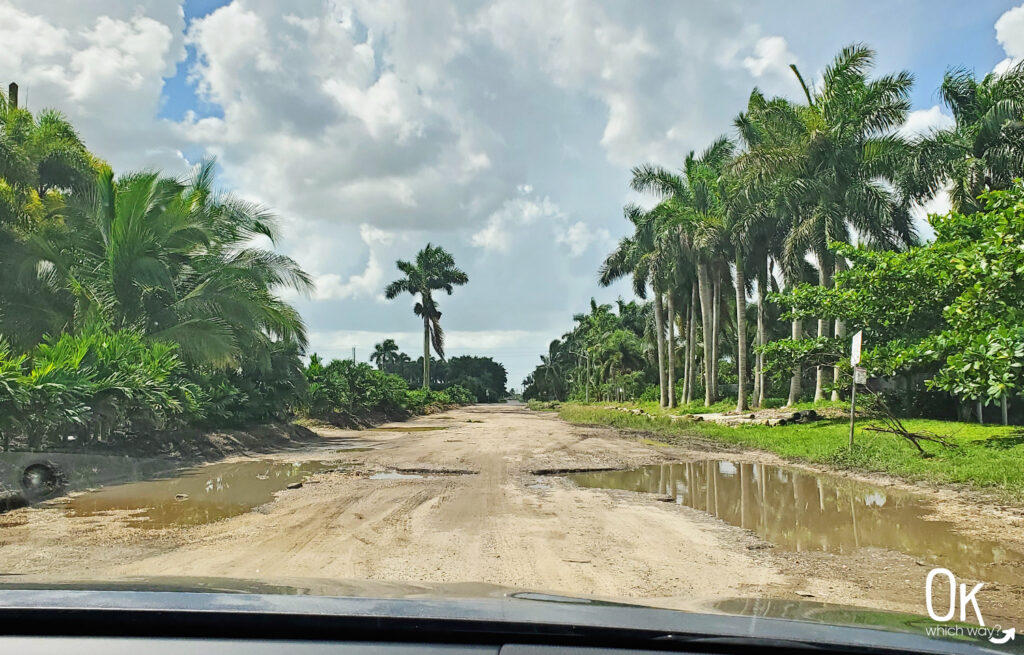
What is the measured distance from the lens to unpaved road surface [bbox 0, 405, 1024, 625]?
563 cm

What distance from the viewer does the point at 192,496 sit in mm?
10750

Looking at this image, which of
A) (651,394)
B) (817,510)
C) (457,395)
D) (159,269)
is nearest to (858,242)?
(817,510)

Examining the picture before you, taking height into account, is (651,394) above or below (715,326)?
below

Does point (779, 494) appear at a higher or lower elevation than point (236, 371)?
lower

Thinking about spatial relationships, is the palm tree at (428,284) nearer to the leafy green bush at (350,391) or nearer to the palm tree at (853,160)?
the leafy green bush at (350,391)

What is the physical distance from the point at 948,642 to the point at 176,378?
1827 centimetres

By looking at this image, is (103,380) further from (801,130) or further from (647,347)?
(647,347)

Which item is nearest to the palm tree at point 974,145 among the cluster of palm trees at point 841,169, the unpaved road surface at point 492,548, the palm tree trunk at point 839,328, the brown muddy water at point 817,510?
the cluster of palm trees at point 841,169

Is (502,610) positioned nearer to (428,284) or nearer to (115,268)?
(115,268)

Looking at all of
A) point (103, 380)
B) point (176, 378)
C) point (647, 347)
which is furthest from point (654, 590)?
point (647, 347)

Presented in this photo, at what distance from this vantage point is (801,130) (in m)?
26.5

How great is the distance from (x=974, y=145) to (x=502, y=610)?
2803 centimetres

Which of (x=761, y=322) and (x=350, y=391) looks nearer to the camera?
(x=761, y=322)

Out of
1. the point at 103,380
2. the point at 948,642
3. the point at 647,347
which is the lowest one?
the point at 948,642
